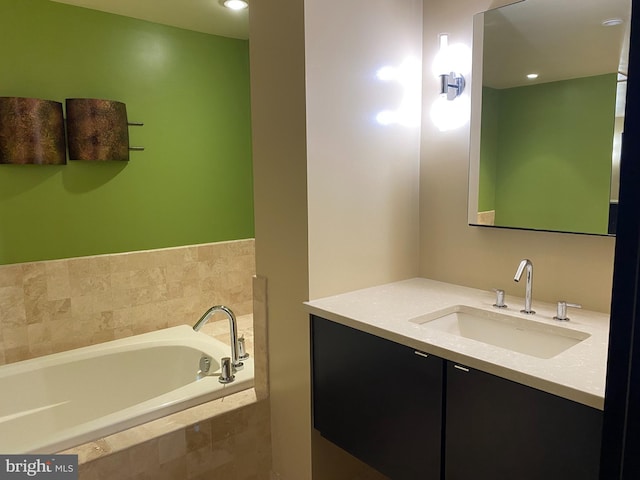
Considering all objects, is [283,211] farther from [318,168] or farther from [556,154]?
[556,154]

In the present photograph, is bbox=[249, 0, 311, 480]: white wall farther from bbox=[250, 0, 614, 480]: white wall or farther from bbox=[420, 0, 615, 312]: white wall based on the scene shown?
bbox=[420, 0, 615, 312]: white wall

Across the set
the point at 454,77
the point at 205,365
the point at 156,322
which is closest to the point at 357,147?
the point at 454,77

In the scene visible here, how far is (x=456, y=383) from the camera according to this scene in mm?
1264

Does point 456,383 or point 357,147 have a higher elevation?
point 357,147

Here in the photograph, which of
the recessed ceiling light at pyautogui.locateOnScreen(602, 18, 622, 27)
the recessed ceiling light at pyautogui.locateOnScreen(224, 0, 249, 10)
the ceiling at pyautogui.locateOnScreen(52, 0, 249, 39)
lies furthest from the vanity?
the ceiling at pyautogui.locateOnScreen(52, 0, 249, 39)

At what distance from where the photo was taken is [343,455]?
1931 mm

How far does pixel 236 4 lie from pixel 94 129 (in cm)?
107

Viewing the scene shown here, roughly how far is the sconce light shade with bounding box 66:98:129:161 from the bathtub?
113cm

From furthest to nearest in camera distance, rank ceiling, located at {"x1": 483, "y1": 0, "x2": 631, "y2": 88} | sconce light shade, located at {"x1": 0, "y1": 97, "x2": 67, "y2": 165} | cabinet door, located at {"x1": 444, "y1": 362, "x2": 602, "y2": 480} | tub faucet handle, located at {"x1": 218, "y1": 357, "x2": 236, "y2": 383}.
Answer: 1. sconce light shade, located at {"x1": 0, "y1": 97, "x2": 67, "y2": 165}
2. tub faucet handle, located at {"x1": 218, "y1": 357, "x2": 236, "y2": 383}
3. ceiling, located at {"x1": 483, "y1": 0, "x2": 631, "y2": 88}
4. cabinet door, located at {"x1": 444, "y1": 362, "x2": 602, "y2": 480}

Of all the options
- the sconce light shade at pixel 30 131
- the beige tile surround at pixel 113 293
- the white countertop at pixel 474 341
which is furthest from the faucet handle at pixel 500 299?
the sconce light shade at pixel 30 131

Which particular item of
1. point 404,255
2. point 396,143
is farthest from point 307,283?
point 396,143

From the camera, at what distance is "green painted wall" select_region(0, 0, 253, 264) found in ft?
8.08

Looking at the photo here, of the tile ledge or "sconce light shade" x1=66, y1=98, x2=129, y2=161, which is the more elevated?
"sconce light shade" x1=66, y1=98, x2=129, y2=161

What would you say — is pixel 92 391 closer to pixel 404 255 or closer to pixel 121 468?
pixel 121 468
